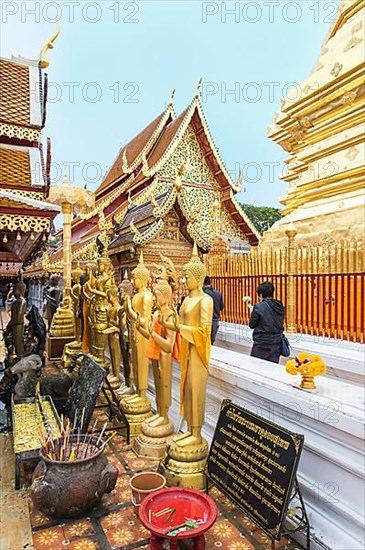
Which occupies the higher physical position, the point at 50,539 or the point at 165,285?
the point at 165,285

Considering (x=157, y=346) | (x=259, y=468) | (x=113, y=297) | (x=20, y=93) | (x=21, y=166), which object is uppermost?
(x=20, y=93)

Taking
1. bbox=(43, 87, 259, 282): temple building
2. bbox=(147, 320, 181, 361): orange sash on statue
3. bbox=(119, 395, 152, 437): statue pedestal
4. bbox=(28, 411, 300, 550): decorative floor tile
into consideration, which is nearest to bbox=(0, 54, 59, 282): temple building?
bbox=(147, 320, 181, 361): orange sash on statue

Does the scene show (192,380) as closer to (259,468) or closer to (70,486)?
(259,468)

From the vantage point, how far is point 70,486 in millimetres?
2592

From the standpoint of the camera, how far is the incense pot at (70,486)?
101 inches

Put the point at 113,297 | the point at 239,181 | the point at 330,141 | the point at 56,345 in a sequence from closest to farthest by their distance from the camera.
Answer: the point at 113,297, the point at 330,141, the point at 56,345, the point at 239,181

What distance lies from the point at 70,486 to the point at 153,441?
1.01m

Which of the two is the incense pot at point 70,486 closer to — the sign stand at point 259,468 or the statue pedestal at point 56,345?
the sign stand at point 259,468

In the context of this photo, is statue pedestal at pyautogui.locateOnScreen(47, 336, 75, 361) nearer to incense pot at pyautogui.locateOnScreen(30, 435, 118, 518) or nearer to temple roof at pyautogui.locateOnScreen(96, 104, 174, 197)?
incense pot at pyautogui.locateOnScreen(30, 435, 118, 518)

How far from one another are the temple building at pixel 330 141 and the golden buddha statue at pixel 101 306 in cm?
266

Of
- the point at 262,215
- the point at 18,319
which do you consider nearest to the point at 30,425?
the point at 18,319

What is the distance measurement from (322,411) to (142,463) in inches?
71.6

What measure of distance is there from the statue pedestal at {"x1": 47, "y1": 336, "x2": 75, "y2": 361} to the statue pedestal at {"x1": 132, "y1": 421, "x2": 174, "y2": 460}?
4461mm

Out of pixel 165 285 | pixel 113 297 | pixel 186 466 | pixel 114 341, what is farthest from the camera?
pixel 113 297
